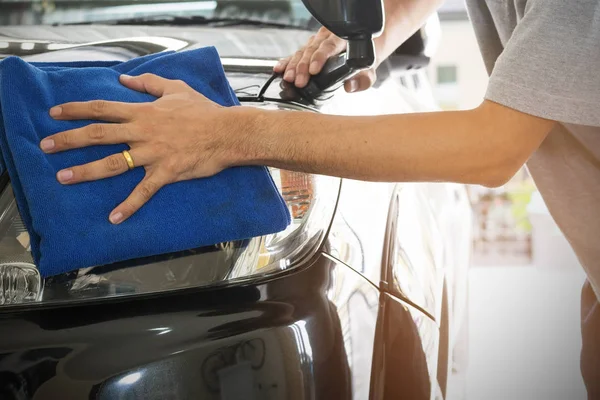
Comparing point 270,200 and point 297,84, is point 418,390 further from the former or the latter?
point 297,84

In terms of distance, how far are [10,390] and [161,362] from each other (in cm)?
18

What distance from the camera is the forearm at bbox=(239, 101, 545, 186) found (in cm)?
121

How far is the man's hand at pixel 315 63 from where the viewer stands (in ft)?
4.65

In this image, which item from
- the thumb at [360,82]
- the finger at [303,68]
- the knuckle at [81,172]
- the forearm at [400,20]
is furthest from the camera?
the forearm at [400,20]

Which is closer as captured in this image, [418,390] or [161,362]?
[161,362]

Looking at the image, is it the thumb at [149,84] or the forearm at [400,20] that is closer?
the thumb at [149,84]

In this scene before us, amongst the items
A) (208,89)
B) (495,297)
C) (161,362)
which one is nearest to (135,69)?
(208,89)

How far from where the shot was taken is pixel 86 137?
3.53 feet

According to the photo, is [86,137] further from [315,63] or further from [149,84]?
[315,63]

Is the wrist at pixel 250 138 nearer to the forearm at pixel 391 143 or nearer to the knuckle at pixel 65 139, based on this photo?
the forearm at pixel 391 143

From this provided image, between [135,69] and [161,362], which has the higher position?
[135,69]

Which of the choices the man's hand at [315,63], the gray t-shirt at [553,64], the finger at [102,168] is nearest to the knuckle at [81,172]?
the finger at [102,168]

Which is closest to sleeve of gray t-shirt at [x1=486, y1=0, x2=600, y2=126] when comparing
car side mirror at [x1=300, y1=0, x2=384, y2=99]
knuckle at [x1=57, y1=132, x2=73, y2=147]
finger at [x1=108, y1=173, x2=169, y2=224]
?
car side mirror at [x1=300, y1=0, x2=384, y2=99]

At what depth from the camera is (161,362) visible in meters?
0.95
